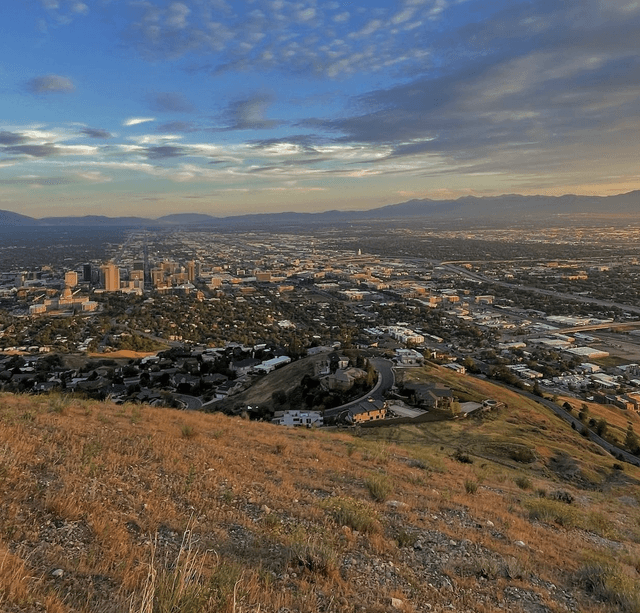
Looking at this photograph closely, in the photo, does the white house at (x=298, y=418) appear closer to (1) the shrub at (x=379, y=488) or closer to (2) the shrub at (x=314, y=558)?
(1) the shrub at (x=379, y=488)

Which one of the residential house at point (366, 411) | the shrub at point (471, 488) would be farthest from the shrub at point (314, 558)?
the residential house at point (366, 411)

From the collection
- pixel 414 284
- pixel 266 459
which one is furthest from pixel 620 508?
pixel 414 284

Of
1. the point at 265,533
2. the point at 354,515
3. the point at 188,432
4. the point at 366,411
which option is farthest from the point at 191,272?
the point at 265,533

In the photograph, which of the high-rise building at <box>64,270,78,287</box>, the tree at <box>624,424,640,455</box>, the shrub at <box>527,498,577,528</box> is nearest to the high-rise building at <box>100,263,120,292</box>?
the high-rise building at <box>64,270,78,287</box>

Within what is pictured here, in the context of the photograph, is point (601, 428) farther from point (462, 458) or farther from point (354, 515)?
point (354, 515)

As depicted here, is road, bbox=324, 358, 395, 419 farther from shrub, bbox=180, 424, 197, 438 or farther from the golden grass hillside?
the golden grass hillside

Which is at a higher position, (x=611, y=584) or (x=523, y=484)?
(x=611, y=584)
